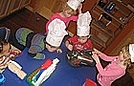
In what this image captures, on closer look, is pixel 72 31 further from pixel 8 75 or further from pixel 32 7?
pixel 8 75

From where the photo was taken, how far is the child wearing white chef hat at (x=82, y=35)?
100 inches

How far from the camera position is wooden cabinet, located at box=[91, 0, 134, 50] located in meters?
3.71

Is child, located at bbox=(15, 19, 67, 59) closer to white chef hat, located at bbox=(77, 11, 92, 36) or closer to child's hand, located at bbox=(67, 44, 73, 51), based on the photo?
child's hand, located at bbox=(67, 44, 73, 51)

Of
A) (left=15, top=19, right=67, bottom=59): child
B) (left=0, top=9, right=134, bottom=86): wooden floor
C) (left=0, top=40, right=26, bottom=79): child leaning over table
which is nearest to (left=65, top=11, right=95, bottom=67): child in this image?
(left=15, top=19, right=67, bottom=59): child

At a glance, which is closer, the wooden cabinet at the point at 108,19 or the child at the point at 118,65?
the child at the point at 118,65

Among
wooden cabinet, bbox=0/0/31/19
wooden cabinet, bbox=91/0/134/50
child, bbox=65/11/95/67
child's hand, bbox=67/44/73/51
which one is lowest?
wooden cabinet, bbox=0/0/31/19

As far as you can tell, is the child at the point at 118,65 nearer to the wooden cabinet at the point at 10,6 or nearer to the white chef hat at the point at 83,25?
the white chef hat at the point at 83,25

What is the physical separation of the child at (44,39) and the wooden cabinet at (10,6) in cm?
81

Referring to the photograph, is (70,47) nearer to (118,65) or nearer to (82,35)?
(82,35)

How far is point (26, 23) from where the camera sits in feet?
12.6

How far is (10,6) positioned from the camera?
3545 millimetres

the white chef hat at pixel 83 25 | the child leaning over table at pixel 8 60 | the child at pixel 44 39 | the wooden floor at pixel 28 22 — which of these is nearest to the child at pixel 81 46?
the white chef hat at pixel 83 25

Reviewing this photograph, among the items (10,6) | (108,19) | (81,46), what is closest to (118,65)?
(81,46)

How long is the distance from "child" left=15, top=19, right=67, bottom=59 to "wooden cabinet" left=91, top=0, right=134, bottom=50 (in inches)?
50.8
